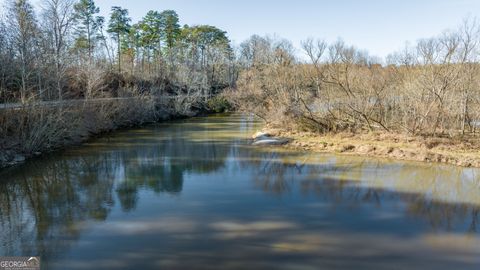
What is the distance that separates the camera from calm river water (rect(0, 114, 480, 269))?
800cm

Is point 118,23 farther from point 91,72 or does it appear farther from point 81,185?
point 81,185

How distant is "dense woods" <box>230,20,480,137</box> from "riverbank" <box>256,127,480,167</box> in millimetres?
942

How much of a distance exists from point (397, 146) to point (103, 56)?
119 feet

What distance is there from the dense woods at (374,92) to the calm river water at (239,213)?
4848mm

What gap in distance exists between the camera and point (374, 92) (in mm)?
21953

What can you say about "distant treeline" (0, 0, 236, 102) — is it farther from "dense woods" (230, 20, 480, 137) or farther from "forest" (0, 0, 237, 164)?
"dense woods" (230, 20, 480, 137)

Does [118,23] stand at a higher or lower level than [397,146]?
higher

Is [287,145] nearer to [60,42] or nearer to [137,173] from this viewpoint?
[137,173]

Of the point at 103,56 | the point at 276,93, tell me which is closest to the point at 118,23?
the point at 103,56

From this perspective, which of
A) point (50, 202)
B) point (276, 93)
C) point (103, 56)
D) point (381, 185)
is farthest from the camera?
point (103, 56)

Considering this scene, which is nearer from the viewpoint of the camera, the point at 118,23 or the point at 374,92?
the point at 374,92

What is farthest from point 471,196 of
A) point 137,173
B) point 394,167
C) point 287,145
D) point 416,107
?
point 137,173

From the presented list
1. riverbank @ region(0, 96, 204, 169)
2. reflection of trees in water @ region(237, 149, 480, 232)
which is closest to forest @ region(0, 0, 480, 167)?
riverbank @ region(0, 96, 204, 169)

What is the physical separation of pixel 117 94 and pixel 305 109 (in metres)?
17.4
